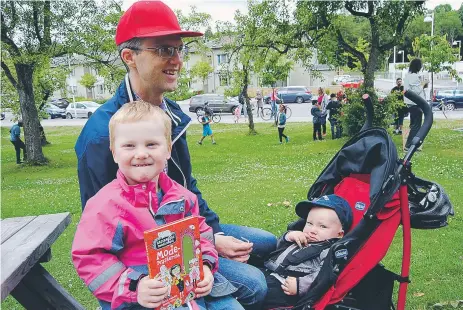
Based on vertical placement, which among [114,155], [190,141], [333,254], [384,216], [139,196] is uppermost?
[114,155]

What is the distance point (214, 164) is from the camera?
42.8ft

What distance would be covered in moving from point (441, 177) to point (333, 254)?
674 centimetres

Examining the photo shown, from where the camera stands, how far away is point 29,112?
592 inches

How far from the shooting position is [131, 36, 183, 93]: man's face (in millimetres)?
2445

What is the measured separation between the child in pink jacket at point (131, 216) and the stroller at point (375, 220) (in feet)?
2.69

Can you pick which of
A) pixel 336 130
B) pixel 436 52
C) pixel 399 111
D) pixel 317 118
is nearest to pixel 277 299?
pixel 399 111

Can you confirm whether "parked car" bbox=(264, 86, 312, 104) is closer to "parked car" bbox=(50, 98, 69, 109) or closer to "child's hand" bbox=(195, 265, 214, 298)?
"parked car" bbox=(50, 98, 69, 109)

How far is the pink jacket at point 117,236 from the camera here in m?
1.96

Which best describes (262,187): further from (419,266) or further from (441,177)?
(419,266)

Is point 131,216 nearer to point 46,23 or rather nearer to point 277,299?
point 277,299

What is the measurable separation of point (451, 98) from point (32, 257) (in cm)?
2804

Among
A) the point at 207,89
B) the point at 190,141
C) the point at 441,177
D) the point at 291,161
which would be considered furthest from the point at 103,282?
the point at 207,89

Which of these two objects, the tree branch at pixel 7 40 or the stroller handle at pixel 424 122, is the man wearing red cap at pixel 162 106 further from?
the tree branch at pixel 7 40

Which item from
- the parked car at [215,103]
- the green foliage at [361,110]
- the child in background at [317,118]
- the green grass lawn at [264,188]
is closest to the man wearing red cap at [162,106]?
the green grass lawn at [264,188]
